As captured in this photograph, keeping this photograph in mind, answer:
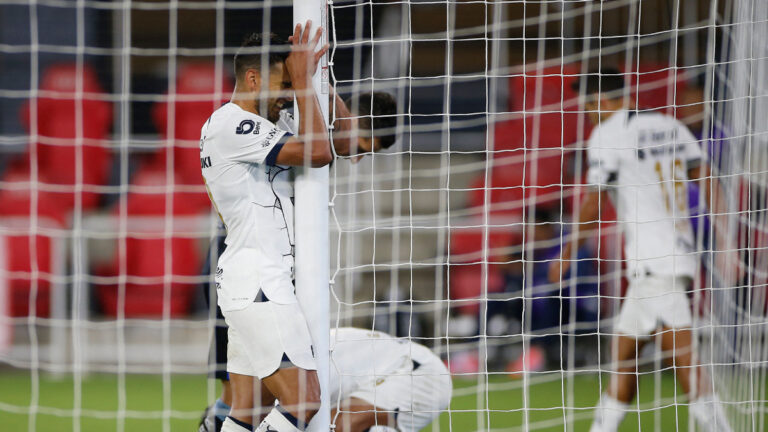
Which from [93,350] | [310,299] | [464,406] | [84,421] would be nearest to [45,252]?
[93,350]

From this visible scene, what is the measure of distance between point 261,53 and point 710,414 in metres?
2.65

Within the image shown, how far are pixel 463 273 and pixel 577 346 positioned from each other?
1224 mm

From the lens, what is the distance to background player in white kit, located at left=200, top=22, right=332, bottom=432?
9.77 feet

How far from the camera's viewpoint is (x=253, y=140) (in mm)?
2979

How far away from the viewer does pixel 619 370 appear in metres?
4.17

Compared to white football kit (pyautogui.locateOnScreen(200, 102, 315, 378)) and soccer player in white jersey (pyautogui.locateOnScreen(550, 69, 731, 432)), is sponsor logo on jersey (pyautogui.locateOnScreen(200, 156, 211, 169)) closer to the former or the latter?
white football kit (pyautogui.locateOnScreen(200, 102, 315, 378))

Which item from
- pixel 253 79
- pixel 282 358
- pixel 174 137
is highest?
pixel 174 137

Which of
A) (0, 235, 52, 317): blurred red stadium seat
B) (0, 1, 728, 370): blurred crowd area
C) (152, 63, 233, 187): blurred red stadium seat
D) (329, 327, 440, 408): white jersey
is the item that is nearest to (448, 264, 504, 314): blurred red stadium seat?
(0, 1, 728, 370): blurred crowd area

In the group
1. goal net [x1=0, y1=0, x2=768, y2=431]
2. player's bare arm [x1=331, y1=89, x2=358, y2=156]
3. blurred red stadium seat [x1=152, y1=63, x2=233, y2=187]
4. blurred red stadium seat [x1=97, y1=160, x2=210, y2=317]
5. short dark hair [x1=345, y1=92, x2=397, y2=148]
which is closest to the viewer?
player's bare arm [x1=331, y1=89, x2=358, y2=156]

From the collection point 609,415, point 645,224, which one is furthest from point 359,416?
point 645,224

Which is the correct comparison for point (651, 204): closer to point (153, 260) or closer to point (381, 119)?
point (381, 119)

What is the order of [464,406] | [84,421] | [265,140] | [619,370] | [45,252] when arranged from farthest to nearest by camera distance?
[45,252] → [464,406] → [84,421] → [619,370] → [265,140]

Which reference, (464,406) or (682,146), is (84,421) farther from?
(682,146)

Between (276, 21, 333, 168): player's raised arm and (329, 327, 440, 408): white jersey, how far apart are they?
2.65ft
